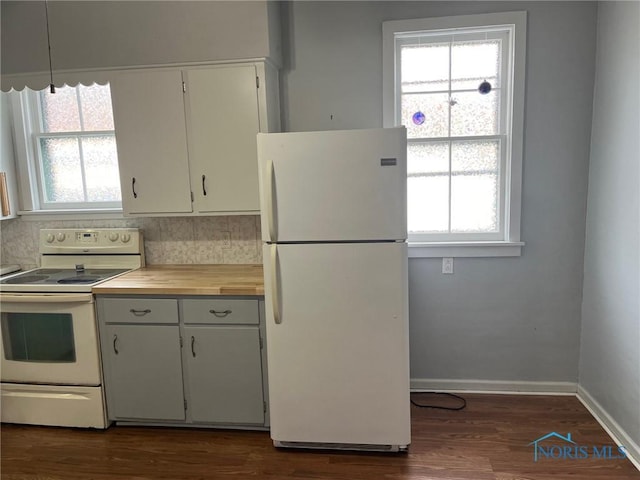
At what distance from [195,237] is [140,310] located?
678mm

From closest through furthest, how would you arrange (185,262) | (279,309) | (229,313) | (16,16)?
(279,309), (229,313), (16,16), (185,262)

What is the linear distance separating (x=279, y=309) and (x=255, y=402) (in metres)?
0.64

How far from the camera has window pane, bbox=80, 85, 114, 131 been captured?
2867mm

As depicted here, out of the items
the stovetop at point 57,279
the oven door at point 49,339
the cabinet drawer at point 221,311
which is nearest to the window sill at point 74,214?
the stovetop at point 57,279

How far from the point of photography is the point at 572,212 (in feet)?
8.43

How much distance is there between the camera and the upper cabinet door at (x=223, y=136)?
95.2 inches

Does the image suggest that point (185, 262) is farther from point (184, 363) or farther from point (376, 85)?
point (376, 85)

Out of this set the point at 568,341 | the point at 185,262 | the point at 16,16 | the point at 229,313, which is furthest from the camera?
the point at 185,262

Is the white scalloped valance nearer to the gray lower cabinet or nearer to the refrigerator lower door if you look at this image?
the gray lower cabinet

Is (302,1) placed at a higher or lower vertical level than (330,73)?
higher

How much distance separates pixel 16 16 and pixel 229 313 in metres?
2.16

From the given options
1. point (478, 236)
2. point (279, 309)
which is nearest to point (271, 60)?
point (279, 309)

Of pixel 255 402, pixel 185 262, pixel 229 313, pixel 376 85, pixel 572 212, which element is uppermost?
pixel 376 85

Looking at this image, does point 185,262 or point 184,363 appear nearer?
point 184,363
